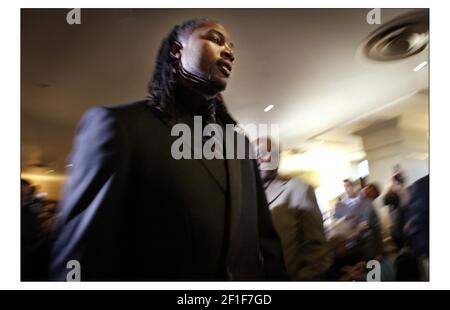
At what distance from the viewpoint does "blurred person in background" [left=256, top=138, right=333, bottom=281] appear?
2199 mm

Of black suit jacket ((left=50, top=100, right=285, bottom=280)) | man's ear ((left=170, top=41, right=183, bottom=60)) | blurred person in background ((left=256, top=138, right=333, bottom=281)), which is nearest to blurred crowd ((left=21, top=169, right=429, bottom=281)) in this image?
blurred person in background ((left=256, top=138, right=333, bottom=281))

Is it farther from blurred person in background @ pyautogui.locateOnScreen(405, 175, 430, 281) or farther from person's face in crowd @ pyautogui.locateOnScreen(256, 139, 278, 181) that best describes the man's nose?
blurred person in background @ pyautogui.locateOnScreen(405, 175, 430, 281)

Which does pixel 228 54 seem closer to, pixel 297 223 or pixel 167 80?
pixel 167 80

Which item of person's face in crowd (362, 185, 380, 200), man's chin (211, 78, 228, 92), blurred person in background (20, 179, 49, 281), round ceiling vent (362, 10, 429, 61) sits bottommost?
blurred person in background (20, 179, 49, 281)

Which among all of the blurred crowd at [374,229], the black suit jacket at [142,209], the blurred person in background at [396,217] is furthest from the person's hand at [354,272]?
the black suit jacket at [142,209]

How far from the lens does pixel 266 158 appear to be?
221 centimetres

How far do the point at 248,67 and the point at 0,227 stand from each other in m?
1.45

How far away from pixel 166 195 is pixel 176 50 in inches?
27.8

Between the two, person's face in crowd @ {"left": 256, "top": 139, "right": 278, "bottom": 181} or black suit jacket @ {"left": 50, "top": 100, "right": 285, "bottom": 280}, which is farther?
person's face in crowd @ {"left": 256, "top": 139, "right": 278, "bottom": 181}

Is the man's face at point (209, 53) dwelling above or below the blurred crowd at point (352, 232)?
above

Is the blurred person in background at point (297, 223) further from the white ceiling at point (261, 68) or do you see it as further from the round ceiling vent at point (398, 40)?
the round ceiling vent at point (398, 40)

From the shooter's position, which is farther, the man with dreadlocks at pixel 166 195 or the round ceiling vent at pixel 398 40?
the round ceiling vent at pixel 398 40

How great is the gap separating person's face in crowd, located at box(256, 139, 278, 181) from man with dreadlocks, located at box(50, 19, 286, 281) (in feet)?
0.15

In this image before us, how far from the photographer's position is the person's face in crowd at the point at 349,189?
2213 millimetres
